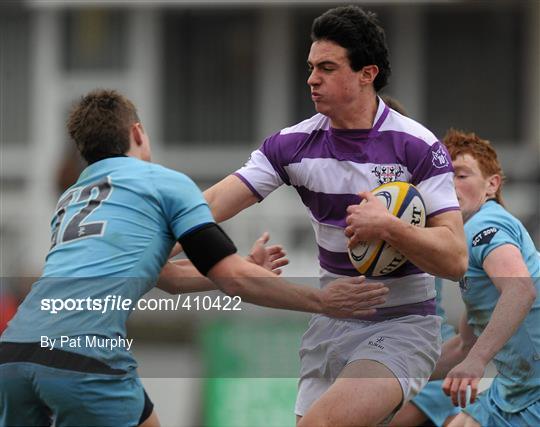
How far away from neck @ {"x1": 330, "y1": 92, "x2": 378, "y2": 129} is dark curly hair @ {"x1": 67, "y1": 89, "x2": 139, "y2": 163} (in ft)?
3.24

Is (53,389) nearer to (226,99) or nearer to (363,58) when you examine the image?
(363,58)

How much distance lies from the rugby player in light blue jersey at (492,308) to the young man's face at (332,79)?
3.15ft

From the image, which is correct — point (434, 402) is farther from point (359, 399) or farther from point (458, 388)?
point (359, 399)

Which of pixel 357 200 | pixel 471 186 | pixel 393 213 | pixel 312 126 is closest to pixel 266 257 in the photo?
pixel 357 200

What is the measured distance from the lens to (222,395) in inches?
333

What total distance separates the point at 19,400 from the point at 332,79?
2.00 m

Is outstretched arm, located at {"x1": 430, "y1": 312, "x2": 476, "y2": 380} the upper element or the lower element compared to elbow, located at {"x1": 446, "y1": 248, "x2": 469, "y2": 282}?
lower

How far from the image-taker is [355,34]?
5.98m

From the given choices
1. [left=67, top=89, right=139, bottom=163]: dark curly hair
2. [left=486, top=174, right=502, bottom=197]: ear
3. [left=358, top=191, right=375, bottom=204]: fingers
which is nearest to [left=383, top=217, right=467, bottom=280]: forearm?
[left=358, top=191, right=375, bottom=204]: fingers

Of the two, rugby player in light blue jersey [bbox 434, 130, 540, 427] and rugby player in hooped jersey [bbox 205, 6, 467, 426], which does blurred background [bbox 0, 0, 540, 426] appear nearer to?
rugby player in light blue jersey [bbox 434, 130, 540, 427]

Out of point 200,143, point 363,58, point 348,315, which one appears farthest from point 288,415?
point 200,143

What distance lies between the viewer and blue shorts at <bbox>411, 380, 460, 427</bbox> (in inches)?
281

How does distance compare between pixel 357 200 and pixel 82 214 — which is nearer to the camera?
pixel 82 214

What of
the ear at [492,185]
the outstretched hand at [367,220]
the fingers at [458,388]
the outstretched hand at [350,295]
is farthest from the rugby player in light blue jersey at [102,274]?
the ear at [492,185]
